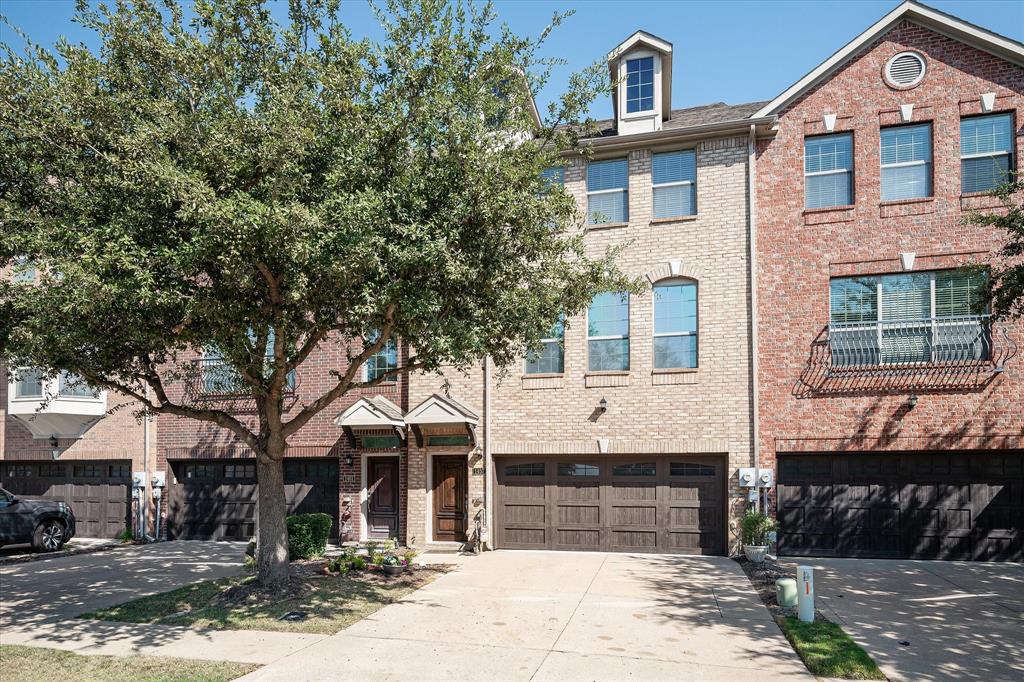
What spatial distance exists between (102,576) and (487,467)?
7572 mm

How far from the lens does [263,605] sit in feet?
34.8

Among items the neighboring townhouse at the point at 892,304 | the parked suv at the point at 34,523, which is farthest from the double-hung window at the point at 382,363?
the neighboring townhouse at the point at 892,304

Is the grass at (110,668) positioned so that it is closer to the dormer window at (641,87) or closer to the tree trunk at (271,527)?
the tree trunk at (271,527)

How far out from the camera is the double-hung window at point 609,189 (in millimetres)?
16328

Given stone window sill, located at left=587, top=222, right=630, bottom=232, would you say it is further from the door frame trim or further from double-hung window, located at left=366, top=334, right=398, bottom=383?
Answer: the door frame trim

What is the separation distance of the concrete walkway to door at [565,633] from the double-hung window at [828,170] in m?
7.65

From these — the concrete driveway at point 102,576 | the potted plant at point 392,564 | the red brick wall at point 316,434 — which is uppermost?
the red brick wall at point 316,434

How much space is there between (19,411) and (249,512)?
Result: 22.3 feet

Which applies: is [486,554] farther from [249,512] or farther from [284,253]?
[284,253]

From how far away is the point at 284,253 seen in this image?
8.60m

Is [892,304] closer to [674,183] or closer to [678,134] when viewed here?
[674,183]

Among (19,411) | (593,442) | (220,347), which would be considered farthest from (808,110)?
(19,411)

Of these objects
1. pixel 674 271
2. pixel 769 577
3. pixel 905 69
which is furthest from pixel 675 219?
pixel 769 577

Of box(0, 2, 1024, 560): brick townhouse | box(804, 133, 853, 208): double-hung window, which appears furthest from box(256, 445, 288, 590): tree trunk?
box(804, 133, 853, 208): double-hung window
